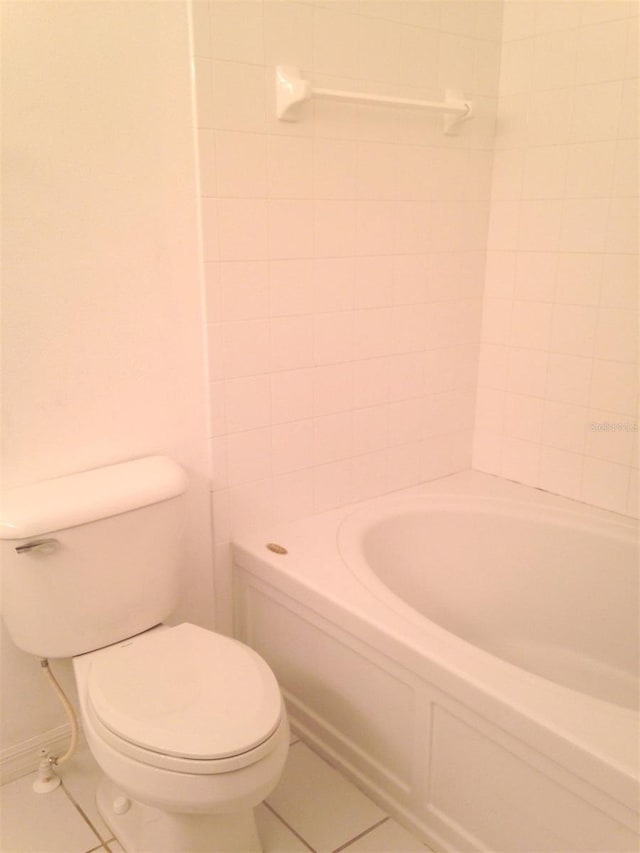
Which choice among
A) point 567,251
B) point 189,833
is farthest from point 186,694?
point 567,251

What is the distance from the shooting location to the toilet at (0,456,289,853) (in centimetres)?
130

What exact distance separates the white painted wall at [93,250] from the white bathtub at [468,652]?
521 mm

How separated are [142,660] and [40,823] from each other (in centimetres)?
50

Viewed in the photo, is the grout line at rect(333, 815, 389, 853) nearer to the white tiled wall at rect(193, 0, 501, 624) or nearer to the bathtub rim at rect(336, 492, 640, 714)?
the bathtub rim at rect(336, 492, 640, 714)

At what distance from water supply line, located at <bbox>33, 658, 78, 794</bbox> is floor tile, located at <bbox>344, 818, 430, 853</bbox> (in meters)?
0.70

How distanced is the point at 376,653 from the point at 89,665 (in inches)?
A: 25.0

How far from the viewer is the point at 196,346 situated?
1788 millimetres

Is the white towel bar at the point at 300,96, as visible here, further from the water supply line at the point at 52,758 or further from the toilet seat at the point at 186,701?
the water supply line at the point at 52,758

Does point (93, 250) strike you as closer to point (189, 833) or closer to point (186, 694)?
point (186, 694)

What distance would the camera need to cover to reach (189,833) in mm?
1469

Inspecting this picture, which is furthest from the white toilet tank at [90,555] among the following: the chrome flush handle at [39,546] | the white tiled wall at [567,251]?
the white tiled wall at [567,251]

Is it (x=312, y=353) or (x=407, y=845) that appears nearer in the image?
(x=407, y=845)

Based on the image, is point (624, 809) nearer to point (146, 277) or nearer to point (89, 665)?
point (89, 665)

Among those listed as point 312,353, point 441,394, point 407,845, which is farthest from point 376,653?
point 441,394
